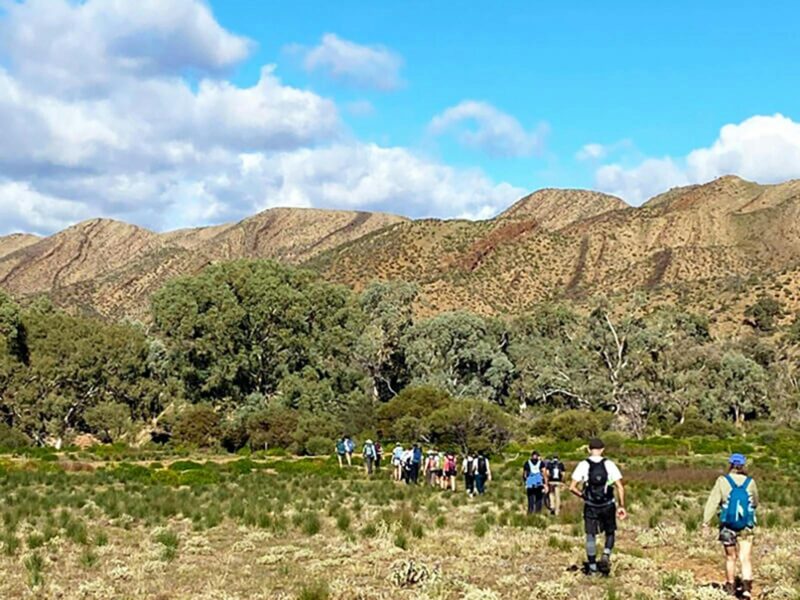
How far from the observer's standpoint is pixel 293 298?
63.4m

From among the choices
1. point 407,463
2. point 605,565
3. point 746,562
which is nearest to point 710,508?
point 746,562

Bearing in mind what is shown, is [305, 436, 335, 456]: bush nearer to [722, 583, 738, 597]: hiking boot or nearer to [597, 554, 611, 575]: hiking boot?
[597, 554, 611, 575]: hiking boot

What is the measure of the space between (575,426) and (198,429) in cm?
2430

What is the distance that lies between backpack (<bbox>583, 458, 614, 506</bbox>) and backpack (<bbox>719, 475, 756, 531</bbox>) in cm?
155

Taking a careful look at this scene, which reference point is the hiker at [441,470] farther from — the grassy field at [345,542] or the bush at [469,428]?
the bush at [469,428]

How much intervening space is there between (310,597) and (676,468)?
100.0 ft

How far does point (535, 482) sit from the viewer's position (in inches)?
845

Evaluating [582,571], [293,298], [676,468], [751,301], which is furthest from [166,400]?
[751,301]

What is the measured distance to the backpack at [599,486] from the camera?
480 inches

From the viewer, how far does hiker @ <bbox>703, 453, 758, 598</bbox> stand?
11.1 metres

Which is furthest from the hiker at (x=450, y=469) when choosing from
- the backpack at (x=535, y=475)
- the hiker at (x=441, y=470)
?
the backpack at (x=535, y=475)

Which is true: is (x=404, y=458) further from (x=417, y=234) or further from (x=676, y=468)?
(x=417, y=234)

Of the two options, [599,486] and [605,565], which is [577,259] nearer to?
[605,565]

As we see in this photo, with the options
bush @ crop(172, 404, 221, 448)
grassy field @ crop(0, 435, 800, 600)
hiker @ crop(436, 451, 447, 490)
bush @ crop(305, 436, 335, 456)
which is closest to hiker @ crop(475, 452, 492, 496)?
grassy field @ crop(0, 435, 800, 600)
